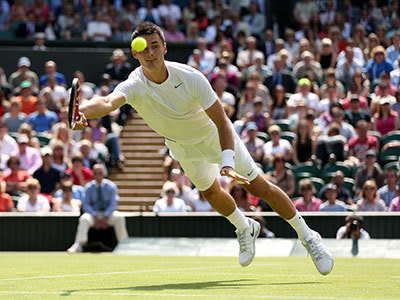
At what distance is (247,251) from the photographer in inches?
343

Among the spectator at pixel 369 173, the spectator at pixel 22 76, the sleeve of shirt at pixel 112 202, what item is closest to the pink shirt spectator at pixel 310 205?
the spectator at pixel 369 173

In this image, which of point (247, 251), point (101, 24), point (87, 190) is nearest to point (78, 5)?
point (101, 24)

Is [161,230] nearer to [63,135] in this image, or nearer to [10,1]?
[63,135]

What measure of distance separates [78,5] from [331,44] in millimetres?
6872

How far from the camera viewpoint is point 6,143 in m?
16.9

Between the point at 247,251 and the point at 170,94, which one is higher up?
the point at 170,94

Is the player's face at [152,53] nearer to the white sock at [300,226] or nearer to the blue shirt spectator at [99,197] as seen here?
the white sock at [300,226]

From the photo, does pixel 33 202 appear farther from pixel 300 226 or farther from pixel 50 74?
pixel 300 226

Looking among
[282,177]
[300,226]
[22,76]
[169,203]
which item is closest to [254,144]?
[282,177]

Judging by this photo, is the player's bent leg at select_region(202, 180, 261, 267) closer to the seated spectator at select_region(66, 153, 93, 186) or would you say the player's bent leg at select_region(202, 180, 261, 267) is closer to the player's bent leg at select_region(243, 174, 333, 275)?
the player's bent leg at select_region(243, 174, 333, 275)

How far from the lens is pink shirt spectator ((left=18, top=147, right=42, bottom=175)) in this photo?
16.5m

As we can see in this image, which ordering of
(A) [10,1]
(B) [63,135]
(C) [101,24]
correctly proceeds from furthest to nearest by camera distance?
1. (A) [10,1]
2. (C) [101,24]
3. (B) [63,135]

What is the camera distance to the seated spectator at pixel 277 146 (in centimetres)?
1595

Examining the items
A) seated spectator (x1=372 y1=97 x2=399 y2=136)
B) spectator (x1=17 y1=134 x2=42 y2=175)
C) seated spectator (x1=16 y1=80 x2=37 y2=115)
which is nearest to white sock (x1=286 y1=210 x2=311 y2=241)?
seated spectator (x1=372 y1=97 x2=399 y2=136)
